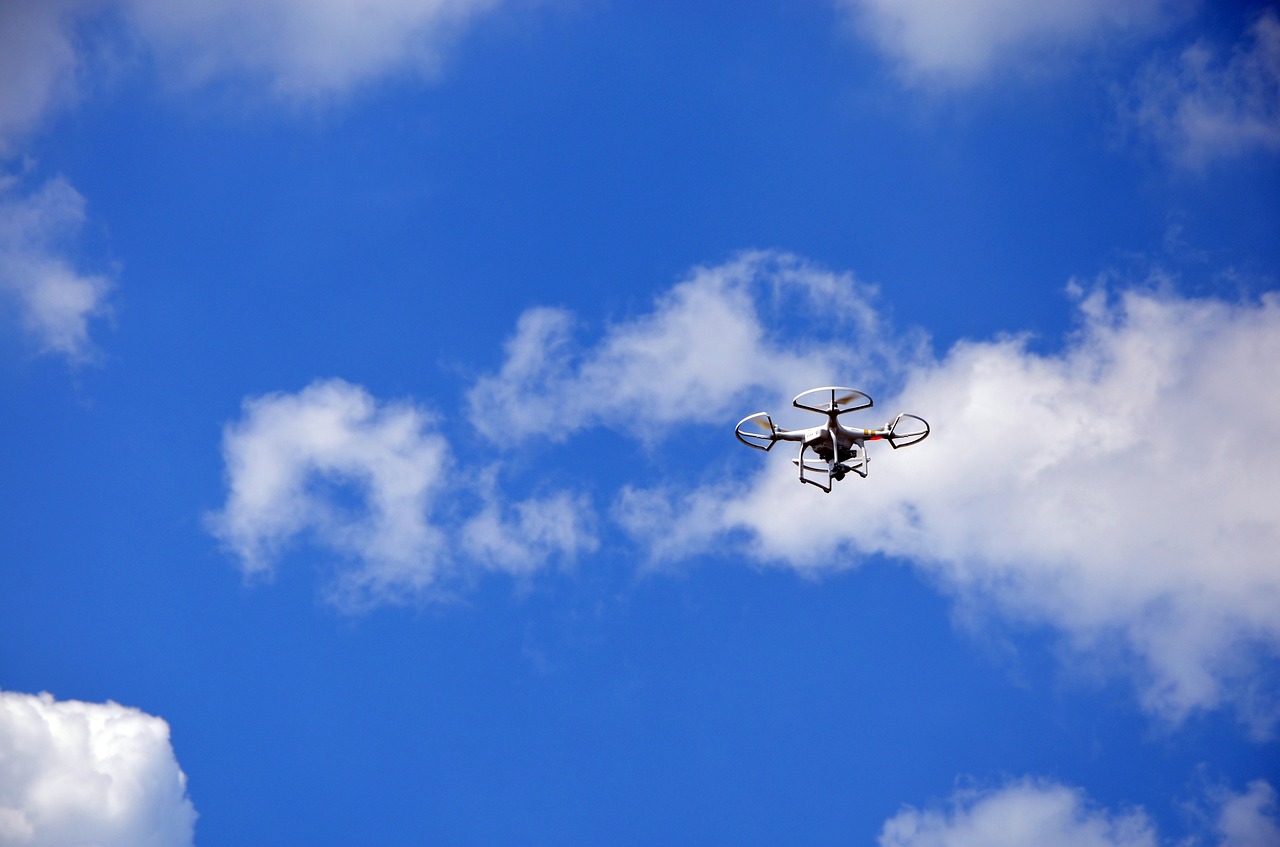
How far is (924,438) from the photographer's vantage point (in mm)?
78188

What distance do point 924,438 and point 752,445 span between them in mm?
11219

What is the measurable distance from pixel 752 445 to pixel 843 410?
24.0 ft

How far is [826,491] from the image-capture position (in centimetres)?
7506

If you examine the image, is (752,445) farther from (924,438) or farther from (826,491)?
(924,438)

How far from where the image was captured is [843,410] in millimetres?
74375

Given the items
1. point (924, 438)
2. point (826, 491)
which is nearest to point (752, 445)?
point (826, 491)

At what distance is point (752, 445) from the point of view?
7894 centimetres

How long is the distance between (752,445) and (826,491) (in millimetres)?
6427

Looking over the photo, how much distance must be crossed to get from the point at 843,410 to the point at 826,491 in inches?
205

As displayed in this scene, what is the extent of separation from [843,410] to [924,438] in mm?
7289

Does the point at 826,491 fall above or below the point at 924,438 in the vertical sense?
below
